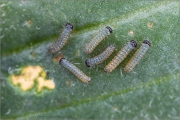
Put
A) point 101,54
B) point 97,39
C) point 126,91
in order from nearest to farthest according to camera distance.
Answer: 1. point 126,91
2. point 97,39
3. point 101,54

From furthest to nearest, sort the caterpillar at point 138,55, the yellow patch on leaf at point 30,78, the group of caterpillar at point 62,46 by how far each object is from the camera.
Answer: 1. the yellow patch on leaf at point 30,78
2. the group of caterpillar at point 62,46
3. the caterpillar at point 138,55

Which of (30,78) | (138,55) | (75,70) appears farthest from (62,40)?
(138,55)

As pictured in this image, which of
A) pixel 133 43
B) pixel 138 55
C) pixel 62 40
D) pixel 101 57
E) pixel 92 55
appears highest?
pixel 133 43

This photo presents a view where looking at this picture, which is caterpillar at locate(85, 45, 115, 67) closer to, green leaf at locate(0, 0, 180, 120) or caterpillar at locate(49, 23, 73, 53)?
green leaf at locate(0, 0, 180, 120)

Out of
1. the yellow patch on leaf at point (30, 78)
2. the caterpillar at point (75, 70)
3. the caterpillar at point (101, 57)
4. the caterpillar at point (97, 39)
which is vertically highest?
the caterpillar at point (97, 39)

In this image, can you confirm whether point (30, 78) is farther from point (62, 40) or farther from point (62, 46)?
point (62, 40)

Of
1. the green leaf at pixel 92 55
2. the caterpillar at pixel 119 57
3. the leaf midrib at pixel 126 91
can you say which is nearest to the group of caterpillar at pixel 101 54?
the caterpillar at pixel 119 57

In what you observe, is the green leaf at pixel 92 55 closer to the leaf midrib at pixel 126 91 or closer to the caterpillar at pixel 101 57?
the leaf midrib at pixel 126 91
